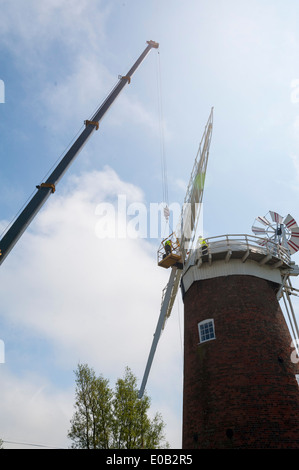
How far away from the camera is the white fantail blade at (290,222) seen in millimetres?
23391

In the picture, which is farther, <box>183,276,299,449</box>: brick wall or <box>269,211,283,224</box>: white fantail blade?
<box>269,211,283,224</box>: white fantail blade

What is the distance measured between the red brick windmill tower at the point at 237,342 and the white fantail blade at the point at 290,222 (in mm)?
67

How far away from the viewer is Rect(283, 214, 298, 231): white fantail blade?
23391 mm

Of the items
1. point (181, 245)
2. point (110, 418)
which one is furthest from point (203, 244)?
point (110, 418)

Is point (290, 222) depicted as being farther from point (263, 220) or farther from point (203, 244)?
point (203, 244)

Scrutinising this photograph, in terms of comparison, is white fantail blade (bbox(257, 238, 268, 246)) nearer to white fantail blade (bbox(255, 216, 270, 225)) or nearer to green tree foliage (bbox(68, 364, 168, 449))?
white fantail blade (bbox(255, 216, 270, 225))

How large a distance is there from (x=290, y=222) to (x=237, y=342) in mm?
10662

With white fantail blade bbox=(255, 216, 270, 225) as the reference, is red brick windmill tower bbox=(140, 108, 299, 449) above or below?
below

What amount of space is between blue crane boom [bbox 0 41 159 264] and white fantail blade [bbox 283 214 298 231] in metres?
15.1

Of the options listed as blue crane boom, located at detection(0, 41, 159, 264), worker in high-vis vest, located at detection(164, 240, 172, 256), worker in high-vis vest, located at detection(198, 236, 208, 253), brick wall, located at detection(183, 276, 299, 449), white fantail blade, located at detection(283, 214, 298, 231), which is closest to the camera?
blue crane boom, located at detection(0, 41, 159, 264)

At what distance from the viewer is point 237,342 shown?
56.9ft

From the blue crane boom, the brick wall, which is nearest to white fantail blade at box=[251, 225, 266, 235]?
the brick wall
